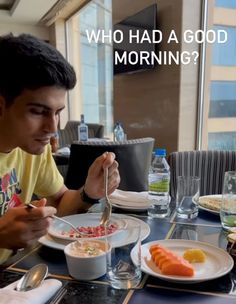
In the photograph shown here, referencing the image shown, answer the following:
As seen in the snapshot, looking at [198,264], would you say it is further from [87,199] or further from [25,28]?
[25,28]

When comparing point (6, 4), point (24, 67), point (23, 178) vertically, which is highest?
point (6, 4)

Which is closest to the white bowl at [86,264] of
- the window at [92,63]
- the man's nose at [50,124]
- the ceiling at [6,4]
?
the man's nose at [50,124]

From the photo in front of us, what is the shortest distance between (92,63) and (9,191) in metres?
4.70

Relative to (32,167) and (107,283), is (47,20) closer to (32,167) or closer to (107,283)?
(32,167)

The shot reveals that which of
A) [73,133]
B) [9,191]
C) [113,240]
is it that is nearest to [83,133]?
[73,133]

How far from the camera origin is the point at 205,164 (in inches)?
69.7

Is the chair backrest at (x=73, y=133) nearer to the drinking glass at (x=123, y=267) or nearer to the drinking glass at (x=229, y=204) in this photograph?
the drinking glass at (x=229, y=204)

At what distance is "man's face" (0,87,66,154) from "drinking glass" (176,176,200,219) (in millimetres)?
498

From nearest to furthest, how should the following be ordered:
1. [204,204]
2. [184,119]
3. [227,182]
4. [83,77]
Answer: [227,182]
[204,204]
[184,119]
[83,77]

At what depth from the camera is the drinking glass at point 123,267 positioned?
652 mm

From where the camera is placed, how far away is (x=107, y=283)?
2.16ft

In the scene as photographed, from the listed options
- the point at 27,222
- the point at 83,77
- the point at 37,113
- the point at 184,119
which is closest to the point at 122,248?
the point at 27,222

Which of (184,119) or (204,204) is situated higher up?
(184,119)

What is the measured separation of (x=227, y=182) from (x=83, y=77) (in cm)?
508
